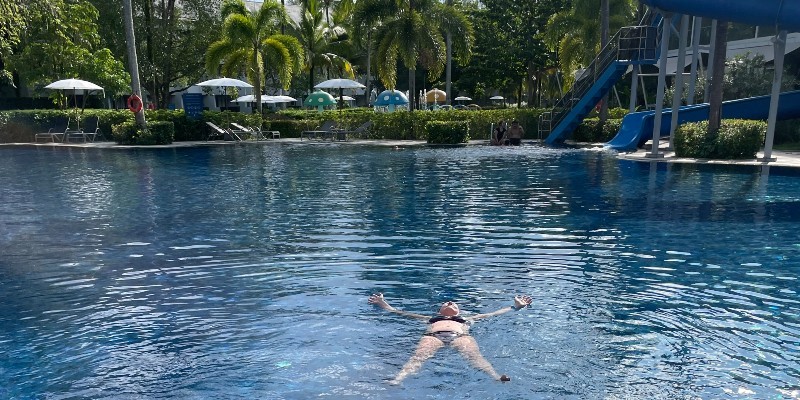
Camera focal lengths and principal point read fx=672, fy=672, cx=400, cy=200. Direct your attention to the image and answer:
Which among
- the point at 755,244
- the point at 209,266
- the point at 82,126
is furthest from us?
the point at 82,126

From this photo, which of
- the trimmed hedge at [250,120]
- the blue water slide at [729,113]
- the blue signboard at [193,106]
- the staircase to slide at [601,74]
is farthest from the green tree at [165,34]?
the blue water slide at [729,113]

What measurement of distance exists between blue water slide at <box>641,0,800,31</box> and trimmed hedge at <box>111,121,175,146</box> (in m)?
21.2

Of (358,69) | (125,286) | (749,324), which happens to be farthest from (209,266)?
(358,69)

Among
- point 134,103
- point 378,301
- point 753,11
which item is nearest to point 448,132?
point 134,103

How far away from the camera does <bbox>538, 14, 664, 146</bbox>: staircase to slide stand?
25062 mm

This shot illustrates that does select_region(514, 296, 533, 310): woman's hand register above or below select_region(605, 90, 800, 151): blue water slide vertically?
below

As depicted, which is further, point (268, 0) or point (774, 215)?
point (268, 0)

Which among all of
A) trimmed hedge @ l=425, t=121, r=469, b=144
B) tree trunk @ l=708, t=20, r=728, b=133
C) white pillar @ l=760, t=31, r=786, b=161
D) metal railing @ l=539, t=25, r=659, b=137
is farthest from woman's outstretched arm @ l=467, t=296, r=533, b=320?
trimmed hedge @ l=425, t=121, r=469, b=144

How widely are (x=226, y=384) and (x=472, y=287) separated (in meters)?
3.46

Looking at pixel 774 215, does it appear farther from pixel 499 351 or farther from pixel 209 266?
pixel 209 266

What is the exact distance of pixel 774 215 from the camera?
12.4 meters

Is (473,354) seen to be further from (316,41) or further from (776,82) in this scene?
(316,41)

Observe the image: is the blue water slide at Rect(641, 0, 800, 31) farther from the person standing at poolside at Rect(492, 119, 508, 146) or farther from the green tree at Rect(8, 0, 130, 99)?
the green tree at Rect(8, 0, 130, 99)

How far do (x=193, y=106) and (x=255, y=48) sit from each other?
4.37m
